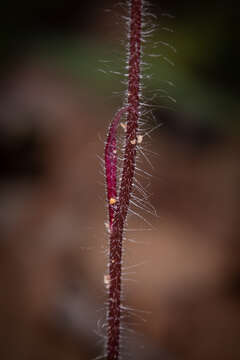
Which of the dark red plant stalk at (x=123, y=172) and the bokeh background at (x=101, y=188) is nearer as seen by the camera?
the dark red plant stalk at (x=123, y=172)

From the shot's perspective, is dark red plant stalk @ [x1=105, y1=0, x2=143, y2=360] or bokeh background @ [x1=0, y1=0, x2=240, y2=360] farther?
bokeh background @ [x1=0, y1=0, x2=240, y2=360]

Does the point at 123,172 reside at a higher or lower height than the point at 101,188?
higher

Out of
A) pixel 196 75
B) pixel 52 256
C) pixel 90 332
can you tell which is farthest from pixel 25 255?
pixel 196 75

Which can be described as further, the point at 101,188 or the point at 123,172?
the point at 101,188
